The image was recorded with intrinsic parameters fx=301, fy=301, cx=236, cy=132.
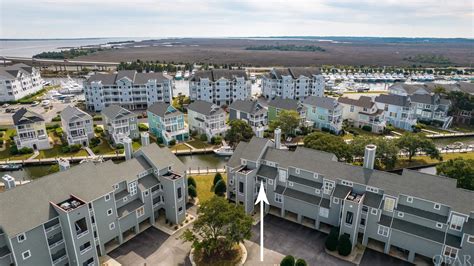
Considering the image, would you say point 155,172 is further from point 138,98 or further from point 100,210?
point 138,98

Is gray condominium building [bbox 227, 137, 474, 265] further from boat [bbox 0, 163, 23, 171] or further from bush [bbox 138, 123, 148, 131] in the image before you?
boat [bbox 0, 163, 23, 171]

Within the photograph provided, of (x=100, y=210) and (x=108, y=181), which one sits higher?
(x=108, y=181)

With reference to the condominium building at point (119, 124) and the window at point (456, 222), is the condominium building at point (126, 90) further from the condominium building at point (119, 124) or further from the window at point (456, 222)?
the window at point (456, 222)

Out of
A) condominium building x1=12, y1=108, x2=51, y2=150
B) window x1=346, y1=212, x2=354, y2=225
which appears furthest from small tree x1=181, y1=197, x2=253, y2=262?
condominium building x1=12, y1=108, x2=51, y2=150

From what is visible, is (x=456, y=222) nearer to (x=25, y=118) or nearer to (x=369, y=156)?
(x=369, y=156)

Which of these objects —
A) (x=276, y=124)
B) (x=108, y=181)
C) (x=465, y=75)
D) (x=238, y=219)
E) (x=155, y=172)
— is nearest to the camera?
(x=238, y=219)

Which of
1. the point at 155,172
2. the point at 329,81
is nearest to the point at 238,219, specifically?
the point at 155,172

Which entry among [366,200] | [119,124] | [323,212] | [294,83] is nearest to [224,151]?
[119,124]
